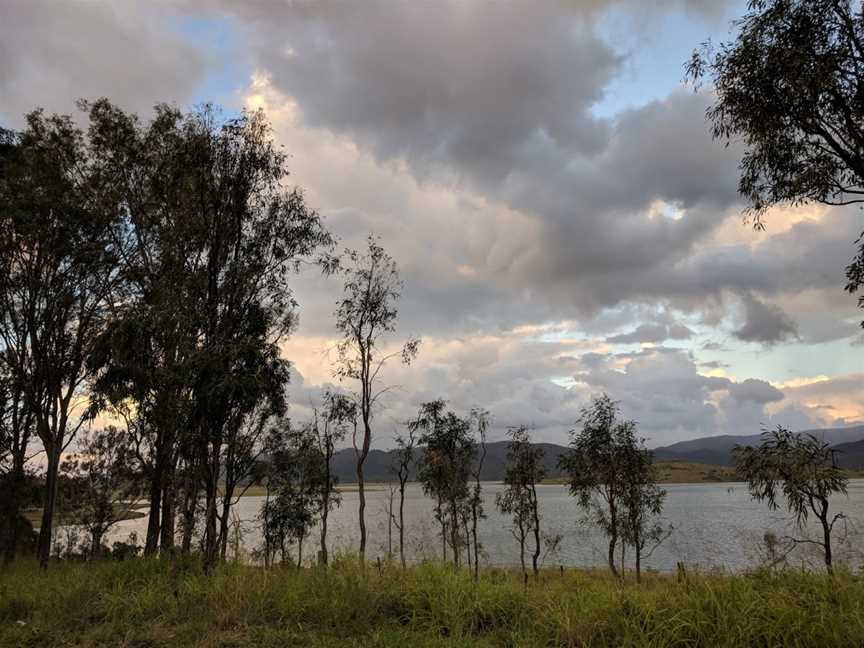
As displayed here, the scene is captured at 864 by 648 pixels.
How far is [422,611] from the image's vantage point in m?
8.76

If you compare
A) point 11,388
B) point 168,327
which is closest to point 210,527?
point 168,327

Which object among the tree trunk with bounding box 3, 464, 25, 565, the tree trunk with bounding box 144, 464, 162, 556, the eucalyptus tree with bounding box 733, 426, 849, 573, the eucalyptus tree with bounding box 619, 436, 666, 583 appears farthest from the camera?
the eucalyptus tree with bounding box 619, 436, 666, 583

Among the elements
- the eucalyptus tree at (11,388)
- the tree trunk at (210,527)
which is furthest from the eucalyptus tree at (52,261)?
Result: the tree trunk at (210,527)

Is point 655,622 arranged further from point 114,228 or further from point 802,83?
point 114,228

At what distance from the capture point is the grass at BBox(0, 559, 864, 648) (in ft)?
22.7

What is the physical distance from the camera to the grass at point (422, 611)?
6.92 m

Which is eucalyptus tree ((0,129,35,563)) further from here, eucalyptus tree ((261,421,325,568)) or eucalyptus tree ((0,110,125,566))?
eucalyptus tree ((261,421,325,568))

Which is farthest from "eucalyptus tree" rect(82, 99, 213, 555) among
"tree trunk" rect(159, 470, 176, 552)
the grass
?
the grass

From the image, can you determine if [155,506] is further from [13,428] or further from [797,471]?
[797,471]

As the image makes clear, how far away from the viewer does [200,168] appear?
59.6 feet

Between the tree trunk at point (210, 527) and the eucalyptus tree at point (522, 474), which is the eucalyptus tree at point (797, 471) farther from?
the eucalyptus tree at point (522, 474)

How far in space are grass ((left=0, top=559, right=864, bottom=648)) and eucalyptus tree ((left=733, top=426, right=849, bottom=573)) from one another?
322 inches

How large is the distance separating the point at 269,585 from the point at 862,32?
55.7ft

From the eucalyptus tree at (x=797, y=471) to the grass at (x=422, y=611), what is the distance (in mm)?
8178
